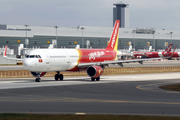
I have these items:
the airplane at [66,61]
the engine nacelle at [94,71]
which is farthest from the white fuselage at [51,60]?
the engine nacelle at [94,71]

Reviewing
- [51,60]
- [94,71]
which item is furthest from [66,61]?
[94,71]

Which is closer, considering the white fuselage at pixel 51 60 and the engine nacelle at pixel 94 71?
the white fuselage at pixel 51 60

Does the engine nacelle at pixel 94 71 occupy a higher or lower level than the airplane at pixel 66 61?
lower

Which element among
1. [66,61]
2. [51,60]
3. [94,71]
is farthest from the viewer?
[66,61]

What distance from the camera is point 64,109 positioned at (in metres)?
24.4

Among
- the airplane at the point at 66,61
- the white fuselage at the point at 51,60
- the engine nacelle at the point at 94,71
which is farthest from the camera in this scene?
the engine nacelle at the point at 94,71

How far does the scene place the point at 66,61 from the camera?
5366cm

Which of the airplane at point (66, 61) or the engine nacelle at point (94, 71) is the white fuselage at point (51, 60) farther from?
the engine nacelle at point (94, 71)

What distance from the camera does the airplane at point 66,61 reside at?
48750 millimetres

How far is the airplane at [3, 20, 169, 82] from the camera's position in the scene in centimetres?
4875

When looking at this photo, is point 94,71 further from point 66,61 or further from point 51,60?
point 51,60

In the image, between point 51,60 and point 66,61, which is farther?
point 66,61

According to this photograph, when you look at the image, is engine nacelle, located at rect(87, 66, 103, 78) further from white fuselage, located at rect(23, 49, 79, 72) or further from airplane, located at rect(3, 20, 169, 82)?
white fuselage, located at rect(23, 49, 79, 72)

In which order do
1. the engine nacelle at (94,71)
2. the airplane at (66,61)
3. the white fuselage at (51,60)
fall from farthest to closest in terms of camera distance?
the engine nacelle at (94,71)
the airplane at (66,61)
the white fuselage at (51,60)
